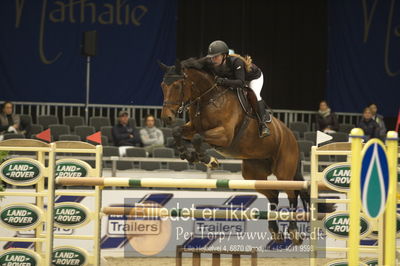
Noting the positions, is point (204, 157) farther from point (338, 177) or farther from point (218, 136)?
point (338, 177)

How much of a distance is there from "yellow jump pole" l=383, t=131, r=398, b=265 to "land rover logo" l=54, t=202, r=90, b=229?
2810mm

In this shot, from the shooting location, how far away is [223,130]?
19.8 feet

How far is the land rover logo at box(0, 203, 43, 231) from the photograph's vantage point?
5.65 m

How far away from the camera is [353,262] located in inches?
149

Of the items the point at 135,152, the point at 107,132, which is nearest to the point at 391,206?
the point at 135,152

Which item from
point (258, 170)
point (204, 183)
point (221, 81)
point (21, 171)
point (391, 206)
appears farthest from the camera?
point (258, 170)

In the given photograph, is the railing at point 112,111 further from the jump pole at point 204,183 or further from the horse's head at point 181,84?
the jump pole at point 204,183

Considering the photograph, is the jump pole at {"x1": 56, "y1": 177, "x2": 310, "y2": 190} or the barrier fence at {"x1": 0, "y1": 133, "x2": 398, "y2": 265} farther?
the barrier fence at {"x1": 0, "y1": 133, "x2": 398, "y2": 265}

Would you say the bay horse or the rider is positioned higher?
the rider

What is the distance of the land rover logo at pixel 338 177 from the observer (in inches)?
209

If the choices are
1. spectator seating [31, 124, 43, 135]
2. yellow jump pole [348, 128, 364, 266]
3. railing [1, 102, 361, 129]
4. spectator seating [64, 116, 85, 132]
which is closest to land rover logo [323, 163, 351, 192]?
yellow jump pole [348, 128, 364, 266]

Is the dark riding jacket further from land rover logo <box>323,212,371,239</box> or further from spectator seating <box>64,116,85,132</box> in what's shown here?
spectator seating <box>64,116,85,132</box>

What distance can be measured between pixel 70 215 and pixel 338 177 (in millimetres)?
2297

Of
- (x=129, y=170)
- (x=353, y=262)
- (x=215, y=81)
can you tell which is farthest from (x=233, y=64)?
(x=129, y=170)
